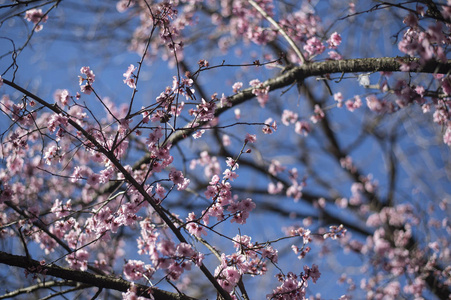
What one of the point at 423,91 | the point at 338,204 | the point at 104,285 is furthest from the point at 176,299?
the point at 338,204

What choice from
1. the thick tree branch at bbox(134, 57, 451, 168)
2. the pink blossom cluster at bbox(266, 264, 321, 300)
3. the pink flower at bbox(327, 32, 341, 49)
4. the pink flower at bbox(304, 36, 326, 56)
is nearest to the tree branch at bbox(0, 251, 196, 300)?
the pink blossom cluster at bbox(266, 264, 321, 300)

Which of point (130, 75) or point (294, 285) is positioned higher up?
point (130, 75)

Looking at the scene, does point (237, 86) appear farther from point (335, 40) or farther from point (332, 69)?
point (335, 40)

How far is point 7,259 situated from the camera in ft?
7.74

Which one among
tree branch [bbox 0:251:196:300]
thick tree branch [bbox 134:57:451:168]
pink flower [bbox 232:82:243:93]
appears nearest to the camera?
tree branch [bbox 0:251:196:300]

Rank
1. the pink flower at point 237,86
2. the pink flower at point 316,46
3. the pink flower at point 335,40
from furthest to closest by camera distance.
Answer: the pink flower at point 316,46
the pink flower at point 335,40
the pink flower at point 237,86

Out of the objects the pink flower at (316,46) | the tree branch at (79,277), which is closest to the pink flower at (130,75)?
the tree branch at (79,277)

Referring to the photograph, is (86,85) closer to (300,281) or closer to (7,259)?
(7,259)

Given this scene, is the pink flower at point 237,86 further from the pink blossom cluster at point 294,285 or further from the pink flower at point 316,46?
the pink blossom cluster at point 294,285

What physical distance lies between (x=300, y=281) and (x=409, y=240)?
5.04 m

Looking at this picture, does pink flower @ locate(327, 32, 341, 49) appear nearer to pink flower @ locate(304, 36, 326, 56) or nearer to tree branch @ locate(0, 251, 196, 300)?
pink flower @ locate(304, 36, 326, 56)

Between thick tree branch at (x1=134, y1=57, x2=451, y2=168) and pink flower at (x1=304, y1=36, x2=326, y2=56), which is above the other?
pink flower at (x1=304, y1=36, x2=326, y2=56)

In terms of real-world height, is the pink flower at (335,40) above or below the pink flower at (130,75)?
above

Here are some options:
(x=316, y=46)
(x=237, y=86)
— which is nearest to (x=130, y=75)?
(x=237, y=86)
